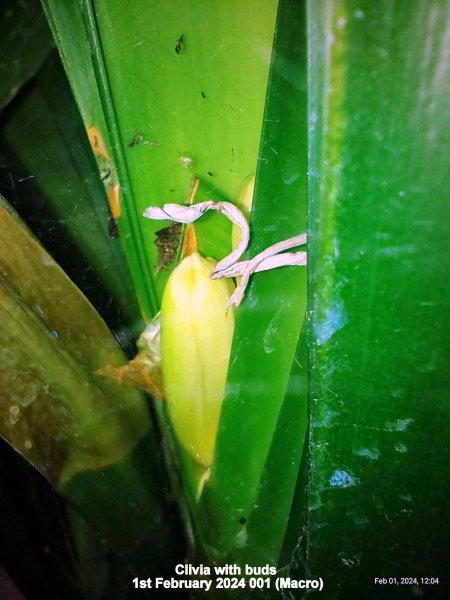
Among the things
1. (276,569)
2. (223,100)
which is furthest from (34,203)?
(276,569)

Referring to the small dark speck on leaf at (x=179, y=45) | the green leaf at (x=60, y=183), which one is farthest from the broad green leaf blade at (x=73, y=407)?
the small dark speck on leaf at (x=179, y=45)

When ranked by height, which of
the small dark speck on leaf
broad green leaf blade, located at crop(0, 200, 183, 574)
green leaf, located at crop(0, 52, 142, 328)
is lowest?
broad green leaf blade, located at crop(0, 200, 183, 574)

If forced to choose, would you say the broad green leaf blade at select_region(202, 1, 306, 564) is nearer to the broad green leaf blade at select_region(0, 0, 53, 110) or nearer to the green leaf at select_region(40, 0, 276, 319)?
the green leaf at select_region(40, 0, 276, 319)

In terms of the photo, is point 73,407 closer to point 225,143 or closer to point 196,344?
point 196,344

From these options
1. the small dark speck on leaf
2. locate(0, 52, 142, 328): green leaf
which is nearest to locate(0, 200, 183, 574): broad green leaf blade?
locate(0, 52, 142, 328): green leaf

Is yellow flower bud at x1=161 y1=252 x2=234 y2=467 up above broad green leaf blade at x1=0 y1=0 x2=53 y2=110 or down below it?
below

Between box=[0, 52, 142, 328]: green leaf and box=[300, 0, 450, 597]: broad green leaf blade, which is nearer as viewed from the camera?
box=[300, 0, 450, 597]: broad green leaf blade
